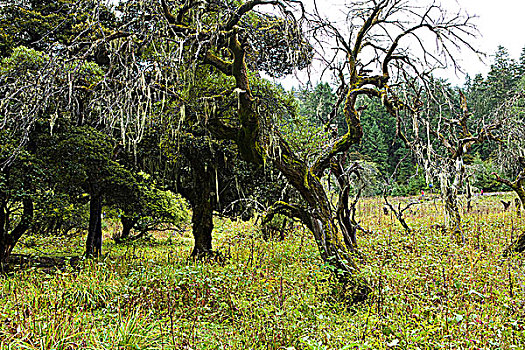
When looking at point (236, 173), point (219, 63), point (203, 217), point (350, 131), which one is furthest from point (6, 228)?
point (350, 131)

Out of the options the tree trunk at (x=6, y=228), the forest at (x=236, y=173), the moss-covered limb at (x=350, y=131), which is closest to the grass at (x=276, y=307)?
the forest at (x=236, y=173)

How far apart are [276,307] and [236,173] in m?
3.76

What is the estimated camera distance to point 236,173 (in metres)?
7.46

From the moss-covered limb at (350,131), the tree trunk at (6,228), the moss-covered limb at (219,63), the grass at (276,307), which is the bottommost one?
the grass at (276,307)

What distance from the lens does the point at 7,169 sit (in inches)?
237

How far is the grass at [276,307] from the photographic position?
3293 millimetres

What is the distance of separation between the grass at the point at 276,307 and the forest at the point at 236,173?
0.03 meters

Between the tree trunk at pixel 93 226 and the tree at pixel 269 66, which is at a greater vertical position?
the tree at pixel 269 66

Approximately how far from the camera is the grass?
3293mm

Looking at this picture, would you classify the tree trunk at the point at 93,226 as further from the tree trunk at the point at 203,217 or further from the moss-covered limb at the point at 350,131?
the moss-covered limb at the point at 350,131

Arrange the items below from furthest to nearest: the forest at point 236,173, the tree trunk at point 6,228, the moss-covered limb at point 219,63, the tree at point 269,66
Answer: the tree trunk at point 6,228, the moss-covered limb at point 219,63, the tree at point 269,66, the forest at point 236,173

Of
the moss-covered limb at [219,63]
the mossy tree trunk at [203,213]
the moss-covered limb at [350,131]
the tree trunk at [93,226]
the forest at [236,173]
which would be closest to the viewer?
the forest at [236,173]

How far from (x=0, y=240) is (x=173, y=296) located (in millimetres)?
4624

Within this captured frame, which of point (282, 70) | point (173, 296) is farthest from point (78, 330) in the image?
point (282, 70)
